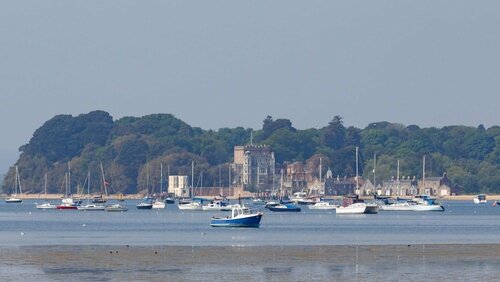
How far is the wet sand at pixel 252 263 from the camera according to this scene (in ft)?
203

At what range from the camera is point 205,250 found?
262 feet

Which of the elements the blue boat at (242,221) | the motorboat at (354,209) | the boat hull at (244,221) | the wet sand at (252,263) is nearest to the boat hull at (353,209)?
the motorboat at (354,209)

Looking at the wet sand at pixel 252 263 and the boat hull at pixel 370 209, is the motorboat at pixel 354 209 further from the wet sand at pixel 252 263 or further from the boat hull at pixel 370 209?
the wet sand at pixel 252 263

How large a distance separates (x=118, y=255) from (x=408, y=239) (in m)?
27.1

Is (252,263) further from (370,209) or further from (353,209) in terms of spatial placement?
(370,209)

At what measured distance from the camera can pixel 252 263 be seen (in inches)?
2734

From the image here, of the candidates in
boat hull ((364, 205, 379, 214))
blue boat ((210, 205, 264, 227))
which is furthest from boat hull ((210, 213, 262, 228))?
boat hull ((364, 205, 379, 214))

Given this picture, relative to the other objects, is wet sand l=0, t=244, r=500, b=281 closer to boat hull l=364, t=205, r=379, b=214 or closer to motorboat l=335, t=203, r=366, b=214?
motorboat l=335, t=203, r=366, b=214

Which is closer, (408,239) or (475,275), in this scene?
(475,275)

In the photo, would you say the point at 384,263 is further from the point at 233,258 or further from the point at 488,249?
the point at 488,249

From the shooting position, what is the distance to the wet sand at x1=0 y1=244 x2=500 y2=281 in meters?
61.8

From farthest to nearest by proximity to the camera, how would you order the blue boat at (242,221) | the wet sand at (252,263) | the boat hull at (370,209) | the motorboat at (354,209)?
the boat hull at (370,209) → the motorboat at (354,209) → the blue boat at (242,221) → the wet sand at (252,263)

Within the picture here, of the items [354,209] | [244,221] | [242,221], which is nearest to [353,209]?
[354,209]

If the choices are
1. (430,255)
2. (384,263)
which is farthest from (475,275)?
(430,255)
